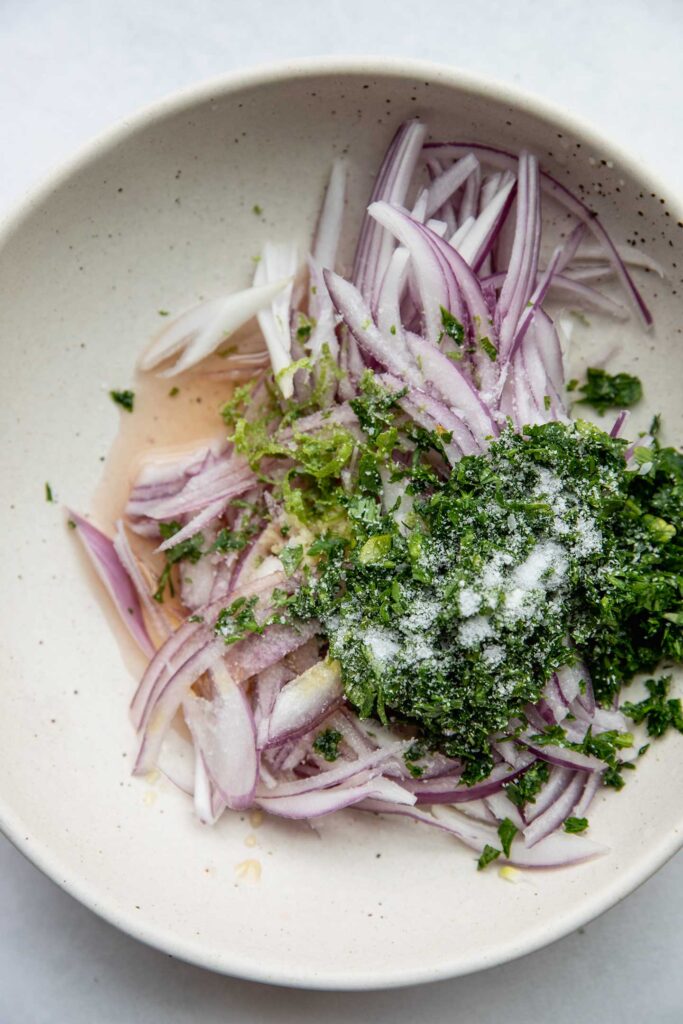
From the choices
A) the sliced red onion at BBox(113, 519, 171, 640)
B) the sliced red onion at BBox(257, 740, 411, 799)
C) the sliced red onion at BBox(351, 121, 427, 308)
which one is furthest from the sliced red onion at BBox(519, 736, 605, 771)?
the sliced red onion at BBox(351, 121, 427, 308)

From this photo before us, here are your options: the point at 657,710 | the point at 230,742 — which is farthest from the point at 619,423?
the point at 230,742

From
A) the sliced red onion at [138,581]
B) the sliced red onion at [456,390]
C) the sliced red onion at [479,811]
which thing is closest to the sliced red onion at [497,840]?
the sliced red onion at [479,811]

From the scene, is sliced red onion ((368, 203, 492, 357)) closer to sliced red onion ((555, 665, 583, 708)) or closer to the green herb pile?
the green herb pile

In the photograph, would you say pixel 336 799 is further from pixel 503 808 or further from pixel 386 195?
pixel 386 195

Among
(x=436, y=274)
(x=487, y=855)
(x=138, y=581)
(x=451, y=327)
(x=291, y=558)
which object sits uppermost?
(x=436, y=274)

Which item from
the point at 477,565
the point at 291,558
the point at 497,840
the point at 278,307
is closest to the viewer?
the point at 477,565

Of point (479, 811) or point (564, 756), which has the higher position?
point (564, 756)

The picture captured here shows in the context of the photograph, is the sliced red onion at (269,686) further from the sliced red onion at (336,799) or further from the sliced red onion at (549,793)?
the sliced red onion at (549,793)
